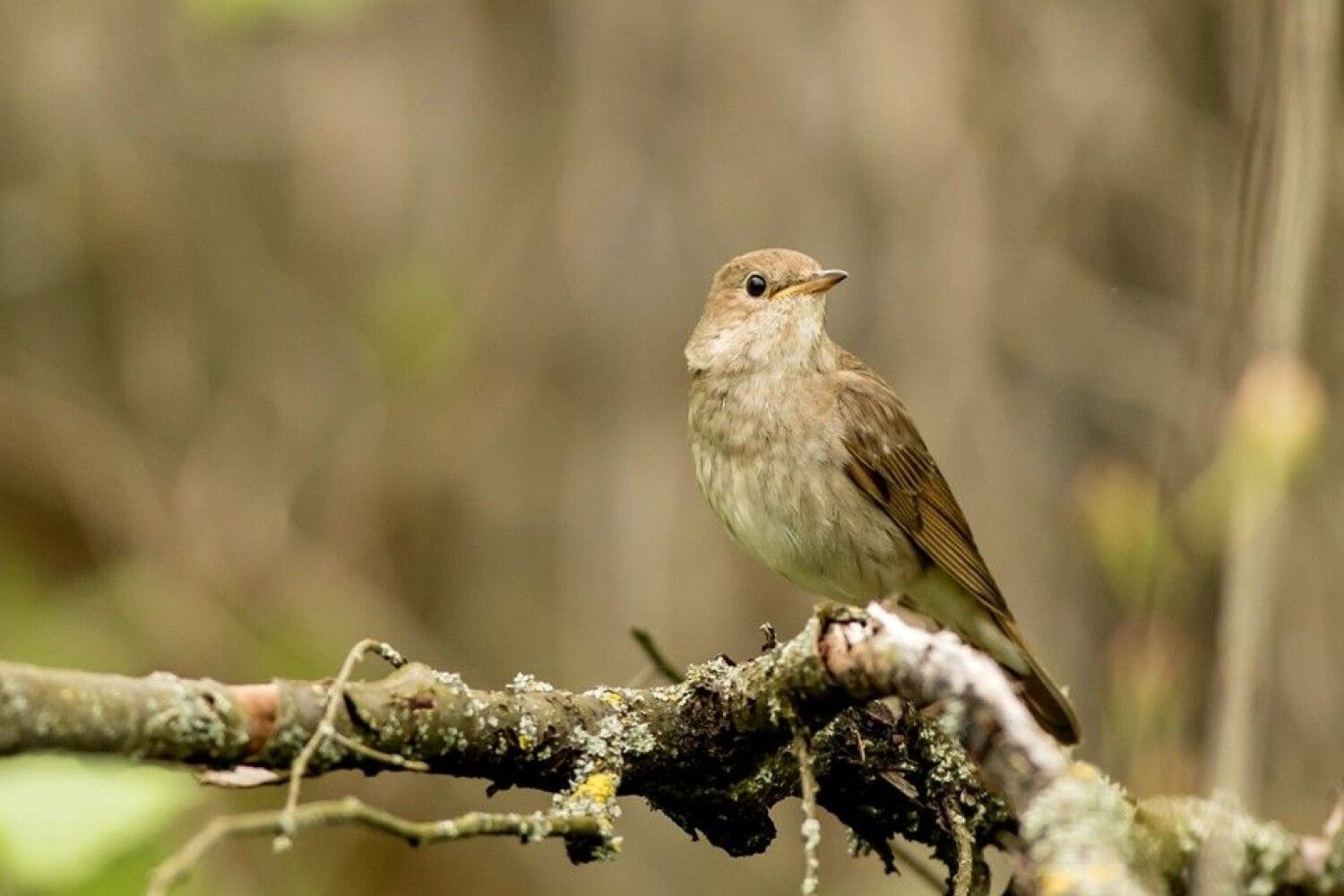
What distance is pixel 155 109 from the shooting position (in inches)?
278

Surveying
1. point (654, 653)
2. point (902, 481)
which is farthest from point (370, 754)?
point (902, 481)

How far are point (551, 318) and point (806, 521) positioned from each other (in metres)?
2.62

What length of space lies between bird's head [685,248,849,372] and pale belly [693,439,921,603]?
36cm

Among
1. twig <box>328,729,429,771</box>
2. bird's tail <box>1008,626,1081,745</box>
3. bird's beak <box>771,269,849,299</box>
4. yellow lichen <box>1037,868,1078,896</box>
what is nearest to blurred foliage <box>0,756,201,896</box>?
twig <box>328,729,429,771</box>

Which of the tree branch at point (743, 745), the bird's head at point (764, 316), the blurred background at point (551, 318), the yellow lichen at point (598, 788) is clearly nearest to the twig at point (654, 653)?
the tree branch at point (743, 745)

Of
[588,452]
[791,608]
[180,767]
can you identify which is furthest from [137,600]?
[180,767]

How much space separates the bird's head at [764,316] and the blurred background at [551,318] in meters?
1.20

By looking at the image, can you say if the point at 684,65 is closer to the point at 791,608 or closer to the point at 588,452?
the point at 588,452

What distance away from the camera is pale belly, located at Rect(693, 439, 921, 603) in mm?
4715

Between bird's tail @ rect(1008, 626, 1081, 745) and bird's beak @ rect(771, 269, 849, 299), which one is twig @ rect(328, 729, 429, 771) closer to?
bird's tail @ rect(1008, 626, 1081, 745)

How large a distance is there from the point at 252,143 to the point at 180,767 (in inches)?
206

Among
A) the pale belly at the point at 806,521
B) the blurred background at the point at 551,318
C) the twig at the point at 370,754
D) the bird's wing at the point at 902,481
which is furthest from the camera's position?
the blurred background at the point at 551,318

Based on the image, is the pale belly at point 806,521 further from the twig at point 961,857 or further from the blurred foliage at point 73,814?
the blurred foliage at point 73,814

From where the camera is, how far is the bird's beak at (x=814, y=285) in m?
5.12
